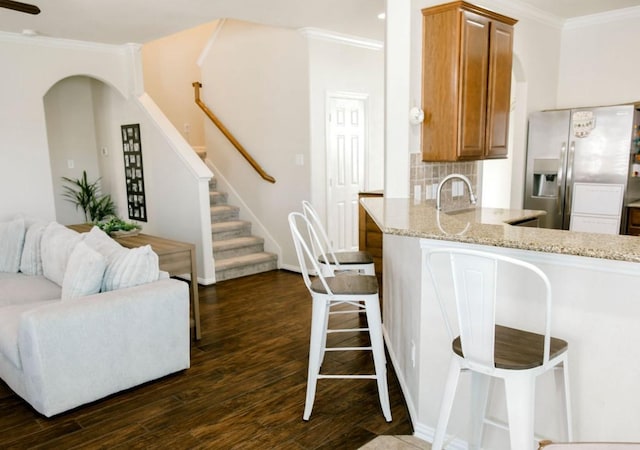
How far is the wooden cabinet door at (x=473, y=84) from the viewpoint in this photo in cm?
327

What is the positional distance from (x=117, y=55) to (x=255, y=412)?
4682mm

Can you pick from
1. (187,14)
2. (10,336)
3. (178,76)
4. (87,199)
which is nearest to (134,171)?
(87,199)

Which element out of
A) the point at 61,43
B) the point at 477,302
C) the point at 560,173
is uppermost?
the point at 61,43

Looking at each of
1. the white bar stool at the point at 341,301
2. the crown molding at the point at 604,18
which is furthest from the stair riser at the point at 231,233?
the crown molding at the point at 604,18

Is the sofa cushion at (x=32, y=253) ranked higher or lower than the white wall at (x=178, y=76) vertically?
lower

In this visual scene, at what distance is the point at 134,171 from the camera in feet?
19.5

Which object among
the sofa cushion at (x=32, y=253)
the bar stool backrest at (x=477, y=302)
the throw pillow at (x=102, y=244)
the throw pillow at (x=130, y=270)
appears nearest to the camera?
the bar stool backrest at (x=477, y=302)

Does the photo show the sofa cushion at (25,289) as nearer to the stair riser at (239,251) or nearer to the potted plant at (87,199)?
the stair riser at (239,251)

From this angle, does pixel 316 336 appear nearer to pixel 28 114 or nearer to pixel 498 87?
pixel 498 87

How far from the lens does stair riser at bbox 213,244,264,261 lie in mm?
5521

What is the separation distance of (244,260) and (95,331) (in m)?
2.89

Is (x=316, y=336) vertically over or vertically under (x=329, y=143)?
under

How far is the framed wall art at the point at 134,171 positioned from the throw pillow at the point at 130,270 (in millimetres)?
3068

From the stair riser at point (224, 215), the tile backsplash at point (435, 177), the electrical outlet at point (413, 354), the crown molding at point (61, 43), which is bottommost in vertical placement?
the electrical outlet at point (413, 354)
